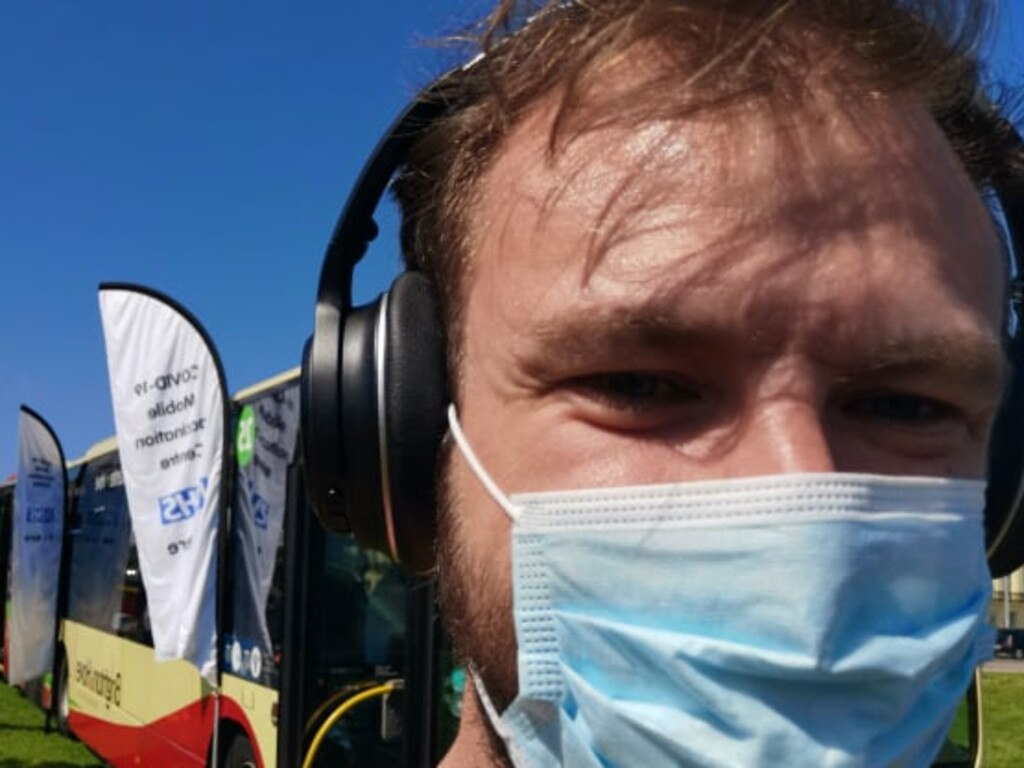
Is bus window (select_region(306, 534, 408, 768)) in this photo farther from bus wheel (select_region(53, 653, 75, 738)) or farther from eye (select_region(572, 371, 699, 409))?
bus wheel (select_region(53, 653, 75, 738))

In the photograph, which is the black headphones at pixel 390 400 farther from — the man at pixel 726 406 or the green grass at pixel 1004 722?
the green grass at pixel 1004 722

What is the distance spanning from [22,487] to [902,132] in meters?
11.7

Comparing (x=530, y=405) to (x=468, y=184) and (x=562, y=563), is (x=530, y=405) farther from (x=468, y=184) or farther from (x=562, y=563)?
(x=468, y=184)

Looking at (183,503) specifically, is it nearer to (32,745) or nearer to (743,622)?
Answer: (743,622)

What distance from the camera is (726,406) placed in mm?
1324

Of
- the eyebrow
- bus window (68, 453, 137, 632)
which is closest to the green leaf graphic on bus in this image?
bus window (68, 453, 137, 632)

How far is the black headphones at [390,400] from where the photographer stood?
161cm

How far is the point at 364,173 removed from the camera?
70.0 inches

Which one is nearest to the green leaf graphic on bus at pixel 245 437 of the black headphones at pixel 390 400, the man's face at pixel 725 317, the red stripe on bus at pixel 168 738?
the red stripe on bus at pixel 168 738

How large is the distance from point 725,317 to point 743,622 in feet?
1.13

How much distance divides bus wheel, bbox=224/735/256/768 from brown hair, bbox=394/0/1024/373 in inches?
201

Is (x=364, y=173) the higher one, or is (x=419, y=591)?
(x=364, y=173)

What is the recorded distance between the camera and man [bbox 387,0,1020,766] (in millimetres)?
1271

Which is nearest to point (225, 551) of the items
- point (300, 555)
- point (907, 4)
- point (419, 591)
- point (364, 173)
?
point (300, 555)
